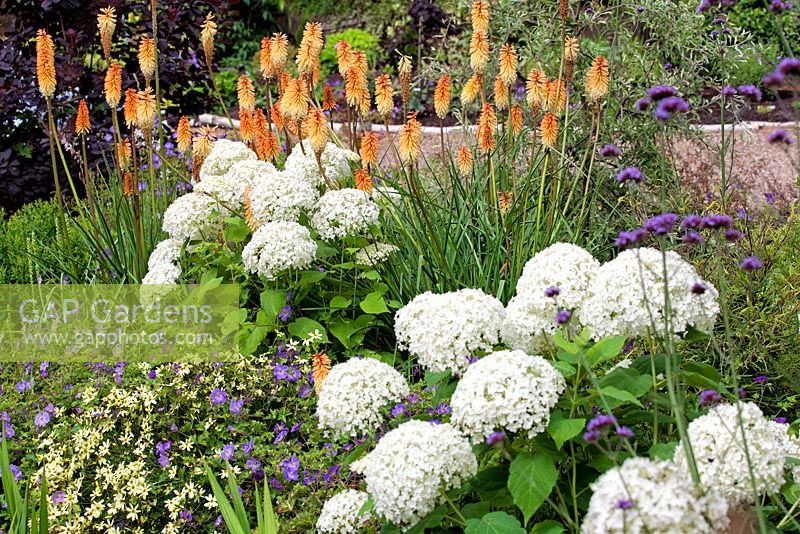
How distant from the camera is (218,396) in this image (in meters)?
3.59

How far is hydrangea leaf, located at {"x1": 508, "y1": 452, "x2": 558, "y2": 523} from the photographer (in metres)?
2.27

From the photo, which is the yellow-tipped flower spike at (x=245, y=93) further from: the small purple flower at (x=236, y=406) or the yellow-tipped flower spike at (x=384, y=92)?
the small purple flower at (x=236, y=406)

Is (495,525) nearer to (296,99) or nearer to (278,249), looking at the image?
(278,249)

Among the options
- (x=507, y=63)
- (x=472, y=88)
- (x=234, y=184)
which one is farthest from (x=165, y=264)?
(x=507, y=63)

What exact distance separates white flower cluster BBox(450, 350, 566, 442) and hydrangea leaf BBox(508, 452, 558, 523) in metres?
0.08

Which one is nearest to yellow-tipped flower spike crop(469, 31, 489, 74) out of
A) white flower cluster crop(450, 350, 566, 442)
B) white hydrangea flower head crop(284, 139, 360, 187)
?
white hydrangea flower head crop(284, 139, 360, 187)

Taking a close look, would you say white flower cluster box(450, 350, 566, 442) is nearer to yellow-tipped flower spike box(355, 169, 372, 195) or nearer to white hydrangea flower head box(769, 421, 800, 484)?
white hydrangea flower head box(769, 421, 800, 484)

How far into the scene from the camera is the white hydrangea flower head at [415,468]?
2299 mm

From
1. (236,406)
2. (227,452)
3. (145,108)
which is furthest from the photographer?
(145,108)

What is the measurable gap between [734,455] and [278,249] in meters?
2.04

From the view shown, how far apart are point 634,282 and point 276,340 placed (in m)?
1.89

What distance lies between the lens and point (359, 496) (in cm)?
277

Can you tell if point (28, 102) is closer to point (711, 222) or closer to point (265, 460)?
point (265, 460)

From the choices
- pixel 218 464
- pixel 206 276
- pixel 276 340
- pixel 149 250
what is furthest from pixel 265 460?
pixel 149 250
